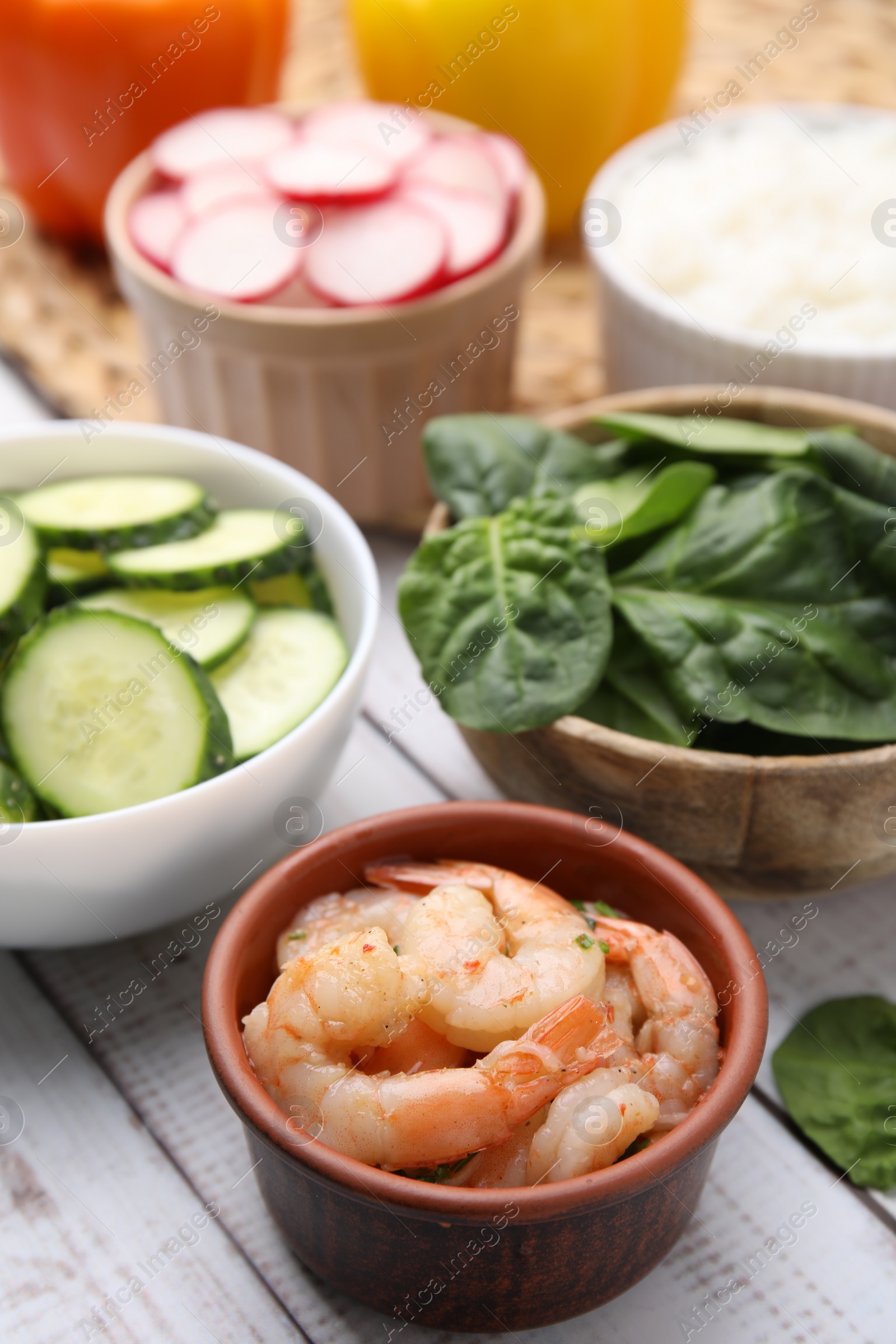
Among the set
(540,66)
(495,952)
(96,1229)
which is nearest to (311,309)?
(540,66)

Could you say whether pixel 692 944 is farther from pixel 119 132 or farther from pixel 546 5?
pixel 119 132

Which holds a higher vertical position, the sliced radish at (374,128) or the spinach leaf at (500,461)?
the sliced radish at (374,128)

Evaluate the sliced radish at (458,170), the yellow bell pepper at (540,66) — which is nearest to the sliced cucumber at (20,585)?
the sliced radish at (458,170)

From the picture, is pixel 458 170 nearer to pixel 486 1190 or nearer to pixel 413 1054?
pixel 413 1054

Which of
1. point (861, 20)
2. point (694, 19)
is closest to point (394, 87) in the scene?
point (694, 19)

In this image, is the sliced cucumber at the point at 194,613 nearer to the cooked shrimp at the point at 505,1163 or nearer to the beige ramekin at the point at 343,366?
the beige ramekin at the point at 343,366

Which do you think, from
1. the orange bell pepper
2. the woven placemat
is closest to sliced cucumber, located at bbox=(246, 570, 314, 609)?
the woven placemat

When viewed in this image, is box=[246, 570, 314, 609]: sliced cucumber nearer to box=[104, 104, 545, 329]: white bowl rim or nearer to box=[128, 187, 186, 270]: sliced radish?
box=[104, 104, 545, 329]: white bowl rim
